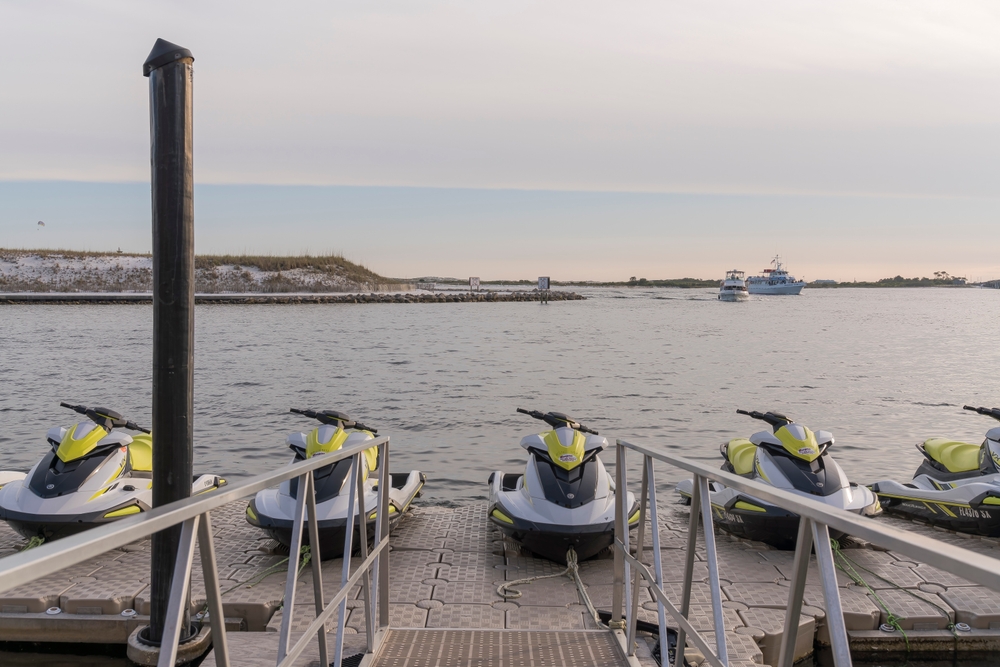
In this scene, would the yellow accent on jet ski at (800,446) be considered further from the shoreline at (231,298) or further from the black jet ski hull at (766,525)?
the shoreline at (231,298)

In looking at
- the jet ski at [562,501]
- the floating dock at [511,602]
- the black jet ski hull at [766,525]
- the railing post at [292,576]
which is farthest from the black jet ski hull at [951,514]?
the railing post at [292,576]

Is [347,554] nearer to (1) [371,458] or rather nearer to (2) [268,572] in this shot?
(2) [268,572]

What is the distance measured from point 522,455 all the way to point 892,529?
1087 centimetres

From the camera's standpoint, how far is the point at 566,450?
617 cm

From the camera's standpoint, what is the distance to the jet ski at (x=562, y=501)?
580 cm

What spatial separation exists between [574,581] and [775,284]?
12203 centimetres

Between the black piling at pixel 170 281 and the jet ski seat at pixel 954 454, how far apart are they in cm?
699

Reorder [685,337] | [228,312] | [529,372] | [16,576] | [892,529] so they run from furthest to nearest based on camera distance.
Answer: [228,312] → [685,337] → [529,372] → [892,529] → [16,576]

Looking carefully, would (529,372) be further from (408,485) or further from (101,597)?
(101,597)

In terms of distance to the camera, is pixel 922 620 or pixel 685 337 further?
pixel 685 337

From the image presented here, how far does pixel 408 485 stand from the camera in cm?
709

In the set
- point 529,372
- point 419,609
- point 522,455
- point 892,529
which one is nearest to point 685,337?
point 529,372

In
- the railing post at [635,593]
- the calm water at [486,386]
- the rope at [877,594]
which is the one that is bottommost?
the calm water at [486,386]

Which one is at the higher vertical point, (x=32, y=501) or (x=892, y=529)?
(x=892, y=529)
